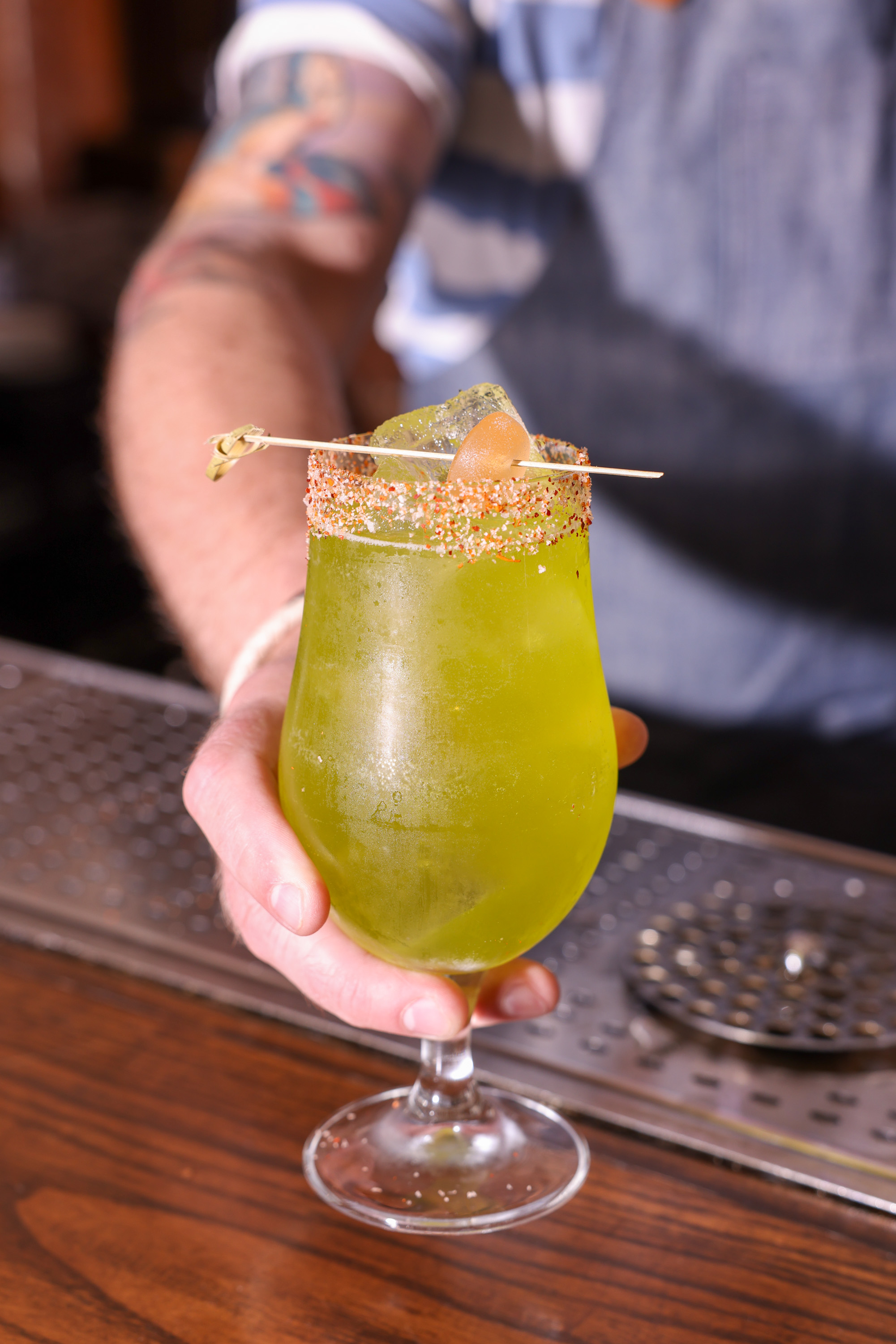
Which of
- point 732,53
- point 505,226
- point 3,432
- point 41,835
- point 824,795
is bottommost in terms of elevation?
point 3,432

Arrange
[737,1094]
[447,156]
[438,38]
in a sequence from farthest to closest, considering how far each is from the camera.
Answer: [447,156] → [438,38] → [737,1094]

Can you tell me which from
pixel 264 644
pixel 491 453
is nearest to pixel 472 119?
pixel 264 644

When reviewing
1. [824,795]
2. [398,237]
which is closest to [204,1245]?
[824,795]

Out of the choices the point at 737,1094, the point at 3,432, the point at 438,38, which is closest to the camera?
the point at 737,1094

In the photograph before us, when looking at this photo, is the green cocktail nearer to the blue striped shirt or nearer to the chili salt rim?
the chili salt rim

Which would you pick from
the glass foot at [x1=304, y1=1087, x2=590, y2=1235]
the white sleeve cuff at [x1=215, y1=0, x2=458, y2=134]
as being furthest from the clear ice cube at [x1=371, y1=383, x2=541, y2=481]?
the white sleeve cuff at [x1=215, y1=0, x2=458, y2=134]

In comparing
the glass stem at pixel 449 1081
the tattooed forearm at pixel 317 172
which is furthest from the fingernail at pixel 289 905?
the tattooed forearm at pixel 317 172

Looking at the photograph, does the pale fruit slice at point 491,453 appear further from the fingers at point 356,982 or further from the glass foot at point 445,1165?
the glass foot at point 445,1165

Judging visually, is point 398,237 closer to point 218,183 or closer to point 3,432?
point 218,183
